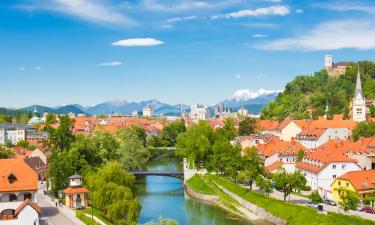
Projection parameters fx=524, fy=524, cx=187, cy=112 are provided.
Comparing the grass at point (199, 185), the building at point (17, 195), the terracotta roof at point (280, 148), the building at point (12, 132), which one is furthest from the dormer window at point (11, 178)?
the building at point (12, 132)

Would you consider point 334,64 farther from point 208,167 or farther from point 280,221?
point 280,221

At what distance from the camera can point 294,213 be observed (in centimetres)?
4084

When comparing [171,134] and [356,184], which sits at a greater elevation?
[171,134]

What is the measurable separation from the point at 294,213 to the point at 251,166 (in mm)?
13148

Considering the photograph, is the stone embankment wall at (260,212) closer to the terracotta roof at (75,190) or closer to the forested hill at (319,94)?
the terracotta roof at (75,190)

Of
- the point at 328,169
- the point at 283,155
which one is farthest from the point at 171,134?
the point at 328,169

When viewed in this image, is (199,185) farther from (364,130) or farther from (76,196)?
(364,130)

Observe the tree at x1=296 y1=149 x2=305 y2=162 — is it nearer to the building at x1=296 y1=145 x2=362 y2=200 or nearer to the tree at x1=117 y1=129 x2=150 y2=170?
the building at x1=296 y1=145 x2=362 y2=200

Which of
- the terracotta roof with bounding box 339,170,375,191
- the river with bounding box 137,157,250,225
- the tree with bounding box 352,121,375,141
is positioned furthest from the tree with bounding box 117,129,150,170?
the terracotta roof with bounding box 339,170,375,191

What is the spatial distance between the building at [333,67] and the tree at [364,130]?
6110 centimetres

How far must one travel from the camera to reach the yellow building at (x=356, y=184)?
145ft

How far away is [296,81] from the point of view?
127 meters

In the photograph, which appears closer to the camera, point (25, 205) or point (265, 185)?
point (25, 205)

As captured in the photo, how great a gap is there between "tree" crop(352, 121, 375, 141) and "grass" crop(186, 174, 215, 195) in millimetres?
23261
